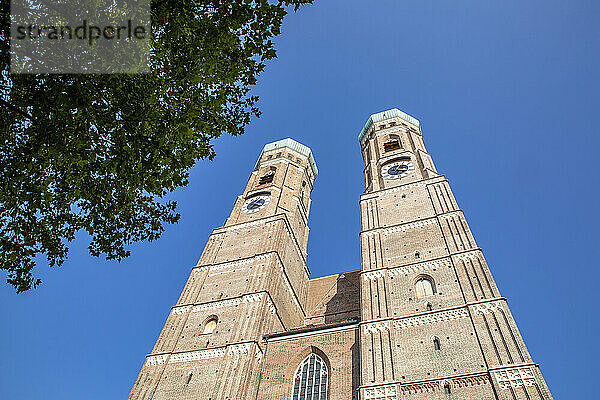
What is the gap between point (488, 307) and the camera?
19.2 metres

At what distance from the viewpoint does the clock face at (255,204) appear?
35.1 metres

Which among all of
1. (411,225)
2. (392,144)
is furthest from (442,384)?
(392,144)

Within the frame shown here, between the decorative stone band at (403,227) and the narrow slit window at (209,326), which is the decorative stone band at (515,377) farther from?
the narrow slit window at (209,326)

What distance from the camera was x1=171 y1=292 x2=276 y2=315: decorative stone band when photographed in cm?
2486

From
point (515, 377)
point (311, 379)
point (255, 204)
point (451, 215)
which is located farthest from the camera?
point (255, 204)

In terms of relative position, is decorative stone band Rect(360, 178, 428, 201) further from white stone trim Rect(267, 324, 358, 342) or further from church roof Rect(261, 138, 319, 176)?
church roof Rect(261, 138, 319, 176)

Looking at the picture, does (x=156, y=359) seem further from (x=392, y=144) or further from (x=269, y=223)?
(x=392, y=144)

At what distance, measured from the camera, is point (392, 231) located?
87.5 feet

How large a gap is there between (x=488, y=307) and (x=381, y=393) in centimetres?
657

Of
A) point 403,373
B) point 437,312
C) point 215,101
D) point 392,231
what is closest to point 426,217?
point 392,231

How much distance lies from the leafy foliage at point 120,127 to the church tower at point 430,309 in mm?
13024

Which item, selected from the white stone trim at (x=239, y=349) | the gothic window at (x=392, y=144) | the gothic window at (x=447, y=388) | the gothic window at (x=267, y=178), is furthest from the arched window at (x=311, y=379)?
the gothic window at (x=392, y=144)

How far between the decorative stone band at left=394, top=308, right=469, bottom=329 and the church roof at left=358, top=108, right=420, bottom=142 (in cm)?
2527

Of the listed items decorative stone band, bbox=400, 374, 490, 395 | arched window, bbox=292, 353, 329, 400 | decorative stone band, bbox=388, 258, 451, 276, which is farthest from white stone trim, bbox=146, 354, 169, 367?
decorative stone band, bbox=388, 258, 451, 276
